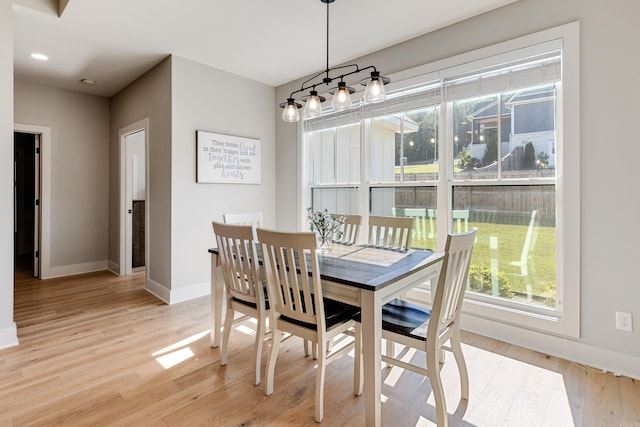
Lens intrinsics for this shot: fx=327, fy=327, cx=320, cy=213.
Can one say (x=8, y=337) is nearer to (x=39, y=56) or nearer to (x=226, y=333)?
(x=226, y=333)

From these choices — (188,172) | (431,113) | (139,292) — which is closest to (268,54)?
(188,172)

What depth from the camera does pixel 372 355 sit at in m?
1.60

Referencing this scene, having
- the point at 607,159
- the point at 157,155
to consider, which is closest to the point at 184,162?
the point at 157,155

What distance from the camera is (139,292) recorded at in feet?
12.9

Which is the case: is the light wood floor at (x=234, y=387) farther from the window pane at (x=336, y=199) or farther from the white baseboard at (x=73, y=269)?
the white baseboard at (x=73, y=269)

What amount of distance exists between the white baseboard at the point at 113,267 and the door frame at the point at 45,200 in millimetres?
718

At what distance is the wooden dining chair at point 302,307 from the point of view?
5.54 ft

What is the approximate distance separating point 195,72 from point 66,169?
262 centimetres

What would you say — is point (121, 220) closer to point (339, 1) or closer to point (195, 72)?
point (195, 72)

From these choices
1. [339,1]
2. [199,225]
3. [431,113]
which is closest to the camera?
[339,1]

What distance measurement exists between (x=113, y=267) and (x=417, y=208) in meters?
4.51

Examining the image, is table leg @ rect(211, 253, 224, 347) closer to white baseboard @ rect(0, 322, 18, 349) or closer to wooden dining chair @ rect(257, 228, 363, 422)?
wooden dining chair @ rect(257, 228, 363, 422)

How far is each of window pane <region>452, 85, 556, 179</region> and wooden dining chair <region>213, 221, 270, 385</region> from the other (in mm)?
2008

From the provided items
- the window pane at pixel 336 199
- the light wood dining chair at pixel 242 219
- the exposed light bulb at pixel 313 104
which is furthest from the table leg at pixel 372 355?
the window pane at pixel 336 199
